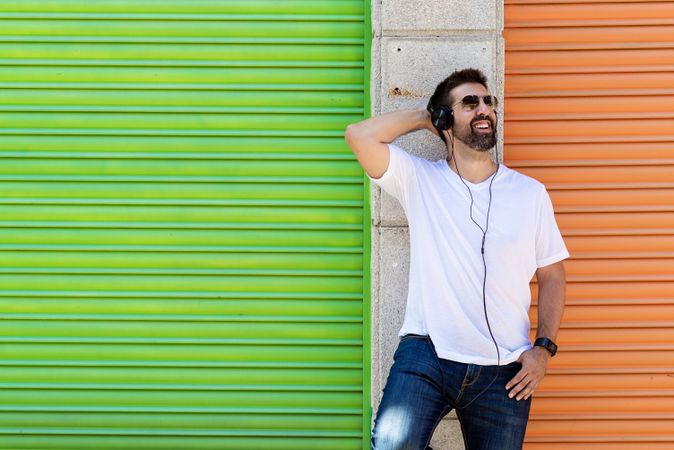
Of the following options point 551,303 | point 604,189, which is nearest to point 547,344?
point 551,303

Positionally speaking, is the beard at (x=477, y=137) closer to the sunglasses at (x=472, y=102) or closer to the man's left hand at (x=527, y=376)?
the sunglasses at (x=472, y=102)

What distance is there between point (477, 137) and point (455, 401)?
1263 mm

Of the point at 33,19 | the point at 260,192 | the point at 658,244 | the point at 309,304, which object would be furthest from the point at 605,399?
the point at 33,19

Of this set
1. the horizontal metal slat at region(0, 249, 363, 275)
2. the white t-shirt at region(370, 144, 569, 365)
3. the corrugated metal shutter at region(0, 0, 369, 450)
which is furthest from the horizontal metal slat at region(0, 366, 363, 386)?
the white t-shirt at region(370, 144, 569, 365)

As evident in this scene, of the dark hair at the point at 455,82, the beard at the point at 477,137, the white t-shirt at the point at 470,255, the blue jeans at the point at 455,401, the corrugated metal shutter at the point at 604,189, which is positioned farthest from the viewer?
the corrugated metal shutter at the point at 604,189

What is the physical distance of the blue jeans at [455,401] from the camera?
11.2 feet

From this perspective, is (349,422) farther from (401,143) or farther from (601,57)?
(601,57)

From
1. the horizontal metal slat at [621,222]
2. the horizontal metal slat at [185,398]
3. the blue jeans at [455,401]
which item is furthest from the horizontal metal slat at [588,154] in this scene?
the horizontal metal slat at [185,398]

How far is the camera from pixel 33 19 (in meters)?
4.80

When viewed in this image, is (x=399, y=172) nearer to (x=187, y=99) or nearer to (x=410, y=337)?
(x=410, y=337)

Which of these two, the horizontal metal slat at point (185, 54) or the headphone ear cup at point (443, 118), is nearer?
the headphone ear cup at point (443, 118)

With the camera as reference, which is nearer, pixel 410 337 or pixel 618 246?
pixel 410 337

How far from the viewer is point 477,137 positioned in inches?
149

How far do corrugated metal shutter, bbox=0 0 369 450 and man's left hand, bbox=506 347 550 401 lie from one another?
1.38 meters
